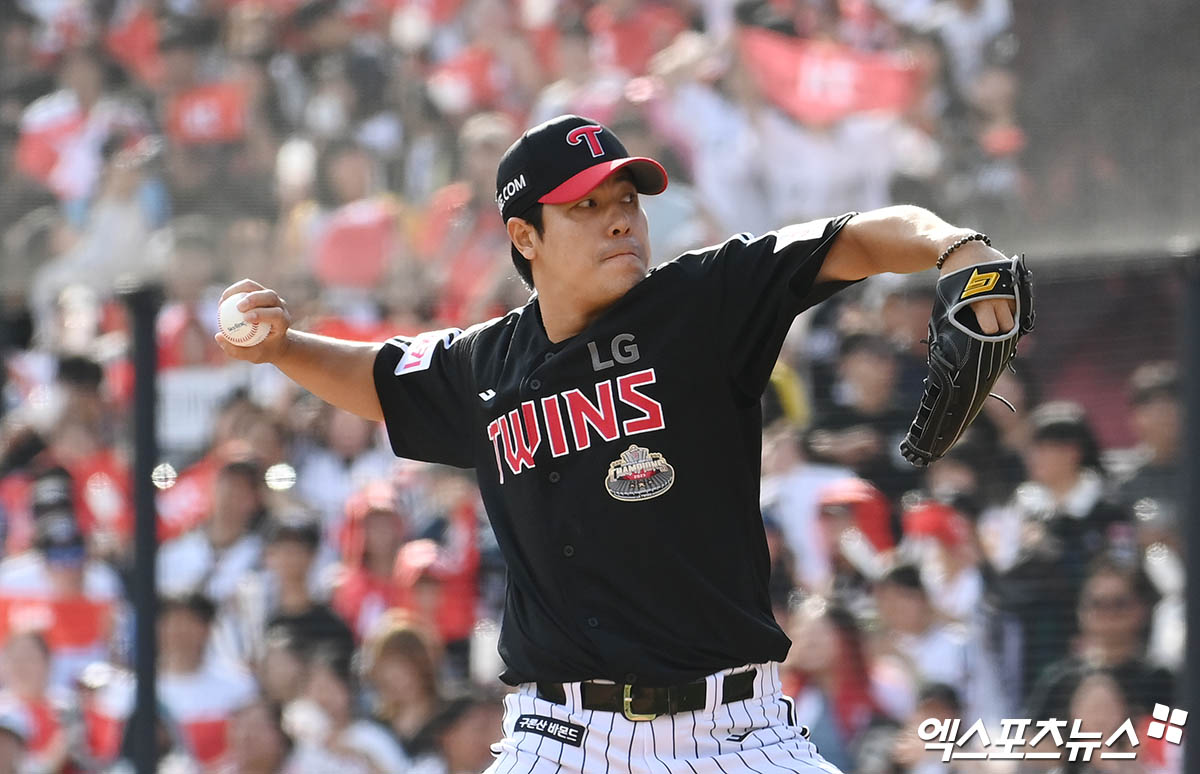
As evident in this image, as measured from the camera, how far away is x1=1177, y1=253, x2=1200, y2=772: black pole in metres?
4.47

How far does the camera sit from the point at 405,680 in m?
5.35

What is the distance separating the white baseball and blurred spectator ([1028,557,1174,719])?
2.68m

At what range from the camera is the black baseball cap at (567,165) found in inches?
117

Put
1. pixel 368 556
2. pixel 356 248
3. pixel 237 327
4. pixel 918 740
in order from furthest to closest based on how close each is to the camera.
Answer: pixel 356 248 → pixel 368 556 → pixel 918 740 → pixel 237 327

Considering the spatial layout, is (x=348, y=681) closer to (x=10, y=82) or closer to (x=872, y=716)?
(x=872, y=716)

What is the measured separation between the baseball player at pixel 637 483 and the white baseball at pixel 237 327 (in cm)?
55

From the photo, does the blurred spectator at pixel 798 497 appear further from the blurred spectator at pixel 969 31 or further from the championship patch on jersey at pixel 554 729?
the championship patch on jersey at pixel 554 729

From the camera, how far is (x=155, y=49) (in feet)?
22.2

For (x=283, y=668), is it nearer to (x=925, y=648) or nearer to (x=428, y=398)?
A: (x=925, y=648)

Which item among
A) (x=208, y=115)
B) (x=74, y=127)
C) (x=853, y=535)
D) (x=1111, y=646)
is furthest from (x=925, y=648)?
(x=74, y=127)

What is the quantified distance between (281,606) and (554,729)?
284 centimetres

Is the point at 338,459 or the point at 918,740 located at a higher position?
the point at 338,459

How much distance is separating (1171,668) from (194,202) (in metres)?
3.92

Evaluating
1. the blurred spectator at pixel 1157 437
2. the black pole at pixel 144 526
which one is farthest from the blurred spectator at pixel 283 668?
the blurred spectator at pixel 1157 437
